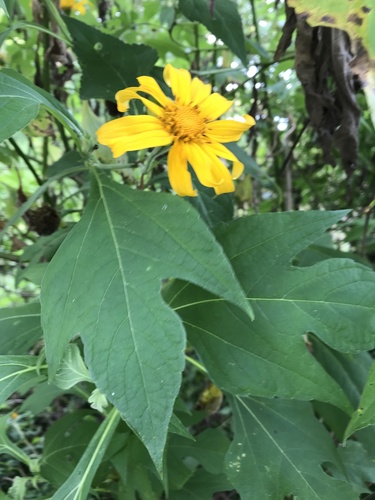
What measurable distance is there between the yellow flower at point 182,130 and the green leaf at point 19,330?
0.25 meters

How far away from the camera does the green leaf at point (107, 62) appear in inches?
22.8

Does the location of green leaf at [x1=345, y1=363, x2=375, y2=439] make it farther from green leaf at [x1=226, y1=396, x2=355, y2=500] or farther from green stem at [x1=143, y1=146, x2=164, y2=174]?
green stem at [x1=143, y1=146, x2=164, y2=174]

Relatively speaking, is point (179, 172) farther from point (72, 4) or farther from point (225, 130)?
point (72, 4)

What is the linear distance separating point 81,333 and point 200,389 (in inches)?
34.4

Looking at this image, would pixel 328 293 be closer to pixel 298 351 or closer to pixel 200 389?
pixel 298 351

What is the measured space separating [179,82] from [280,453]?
1.42ft

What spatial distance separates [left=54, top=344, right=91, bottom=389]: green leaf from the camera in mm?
473

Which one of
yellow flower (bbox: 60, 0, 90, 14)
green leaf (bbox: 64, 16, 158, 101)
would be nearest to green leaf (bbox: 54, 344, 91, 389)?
green leaf (bbox: 64, 16, 158, 101)

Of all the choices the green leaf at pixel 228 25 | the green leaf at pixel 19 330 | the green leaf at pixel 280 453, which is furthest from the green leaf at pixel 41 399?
the green leaf at pixel 228 25

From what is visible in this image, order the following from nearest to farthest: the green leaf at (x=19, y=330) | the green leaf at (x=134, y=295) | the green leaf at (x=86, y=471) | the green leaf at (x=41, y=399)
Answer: the green leaf at (x=134, y=295) < the green leaf at (x=86, y=471) < the green leaf at (x=19, y=330) < the green leaf at (x=41, y=399)

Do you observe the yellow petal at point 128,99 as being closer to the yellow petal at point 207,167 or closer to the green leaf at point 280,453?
the yellow petal at point 207,167

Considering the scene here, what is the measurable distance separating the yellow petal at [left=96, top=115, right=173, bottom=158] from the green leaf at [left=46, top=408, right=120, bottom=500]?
0.29 m

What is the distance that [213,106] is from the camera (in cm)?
53

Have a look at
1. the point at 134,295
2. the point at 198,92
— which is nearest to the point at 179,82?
the point at 198,92
